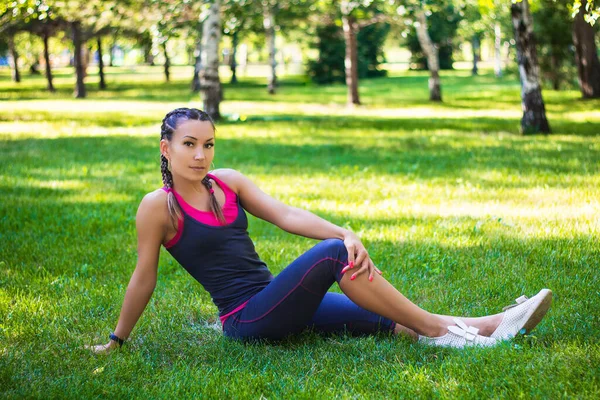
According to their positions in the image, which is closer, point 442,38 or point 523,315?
point 523,315

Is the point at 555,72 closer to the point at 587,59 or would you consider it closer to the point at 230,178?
the point at 587,59

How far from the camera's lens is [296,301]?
12.4 feet

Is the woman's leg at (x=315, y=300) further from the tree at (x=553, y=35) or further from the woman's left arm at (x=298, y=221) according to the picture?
the tree at (x=553, y=35)

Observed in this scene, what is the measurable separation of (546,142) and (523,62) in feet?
6.95

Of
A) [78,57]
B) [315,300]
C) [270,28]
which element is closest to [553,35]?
[270,28]

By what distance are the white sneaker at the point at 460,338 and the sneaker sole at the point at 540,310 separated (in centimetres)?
20

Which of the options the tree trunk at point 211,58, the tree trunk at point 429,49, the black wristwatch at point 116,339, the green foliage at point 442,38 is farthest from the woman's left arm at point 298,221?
the green foliage at point 442,38

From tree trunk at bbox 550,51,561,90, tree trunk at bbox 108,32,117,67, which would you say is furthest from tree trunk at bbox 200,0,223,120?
tree trunk at bbox 550,51,561,90

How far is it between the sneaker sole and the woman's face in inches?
75.8

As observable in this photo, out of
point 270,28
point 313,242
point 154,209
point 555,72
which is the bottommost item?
point 313,242

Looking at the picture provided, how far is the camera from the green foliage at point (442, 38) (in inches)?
1896

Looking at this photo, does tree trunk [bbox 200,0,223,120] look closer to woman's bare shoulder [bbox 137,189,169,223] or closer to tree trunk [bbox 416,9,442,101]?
tree trunk [bbox 416,9,442,101]

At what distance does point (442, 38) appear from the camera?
163 ft

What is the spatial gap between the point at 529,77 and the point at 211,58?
7.41m
